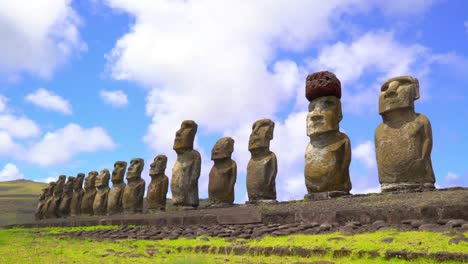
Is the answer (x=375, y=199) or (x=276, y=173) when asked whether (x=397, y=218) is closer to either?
(x=375, y=199)

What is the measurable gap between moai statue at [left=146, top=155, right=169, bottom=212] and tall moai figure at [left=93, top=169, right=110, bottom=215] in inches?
194

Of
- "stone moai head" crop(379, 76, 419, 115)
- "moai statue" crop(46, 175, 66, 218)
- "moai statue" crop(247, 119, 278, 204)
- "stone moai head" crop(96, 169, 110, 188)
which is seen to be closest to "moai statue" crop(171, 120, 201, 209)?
"moai statue" crop(247, 119, 278, 204)

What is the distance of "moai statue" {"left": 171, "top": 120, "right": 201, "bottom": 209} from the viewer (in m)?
16.5

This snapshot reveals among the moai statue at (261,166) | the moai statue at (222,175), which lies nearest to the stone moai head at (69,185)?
the moai statue at (222,175)

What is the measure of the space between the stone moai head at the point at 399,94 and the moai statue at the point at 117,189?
529 inches

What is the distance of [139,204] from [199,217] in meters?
8.93

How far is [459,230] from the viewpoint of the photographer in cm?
606

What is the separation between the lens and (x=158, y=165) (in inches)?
729

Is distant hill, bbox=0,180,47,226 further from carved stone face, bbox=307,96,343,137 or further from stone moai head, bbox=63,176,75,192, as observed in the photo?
carved stone face, bbox=307,96,343,137

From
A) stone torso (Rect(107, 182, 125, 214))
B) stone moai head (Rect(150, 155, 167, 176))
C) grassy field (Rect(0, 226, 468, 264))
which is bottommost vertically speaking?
grassy field (Rect(0, 226, 468, 264))

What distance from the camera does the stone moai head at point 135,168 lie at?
20156 millimetres

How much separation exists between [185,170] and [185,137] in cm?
123

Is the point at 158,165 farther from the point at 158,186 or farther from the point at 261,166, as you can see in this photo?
the point at 261,166

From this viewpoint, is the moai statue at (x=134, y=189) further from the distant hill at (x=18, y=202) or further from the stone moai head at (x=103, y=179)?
the distant hill at (x=18, y=202)
